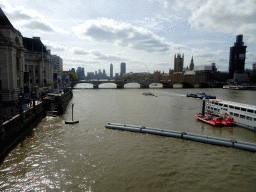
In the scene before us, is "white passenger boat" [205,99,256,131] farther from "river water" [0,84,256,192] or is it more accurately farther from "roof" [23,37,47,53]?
"roof" [23,37,47,53]

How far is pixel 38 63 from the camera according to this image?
7288 centimetres

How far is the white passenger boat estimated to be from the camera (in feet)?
92.6

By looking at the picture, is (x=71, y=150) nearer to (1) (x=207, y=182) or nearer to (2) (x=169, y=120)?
(1) (x=207, y=182)

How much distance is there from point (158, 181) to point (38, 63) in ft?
239

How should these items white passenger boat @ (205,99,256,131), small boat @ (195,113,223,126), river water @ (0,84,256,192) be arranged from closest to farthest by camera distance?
river water @ (0,84,256,192), white passenger boat @ (205,99,256,131), small boat @ (195,113,223,126)

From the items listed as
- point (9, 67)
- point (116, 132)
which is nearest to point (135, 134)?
point (116, 132)

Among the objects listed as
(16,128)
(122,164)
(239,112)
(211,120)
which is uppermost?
(239,112)

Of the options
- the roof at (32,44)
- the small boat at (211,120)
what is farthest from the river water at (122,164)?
the roof at (32,44)

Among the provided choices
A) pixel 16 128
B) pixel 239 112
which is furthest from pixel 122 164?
pixel 239 112

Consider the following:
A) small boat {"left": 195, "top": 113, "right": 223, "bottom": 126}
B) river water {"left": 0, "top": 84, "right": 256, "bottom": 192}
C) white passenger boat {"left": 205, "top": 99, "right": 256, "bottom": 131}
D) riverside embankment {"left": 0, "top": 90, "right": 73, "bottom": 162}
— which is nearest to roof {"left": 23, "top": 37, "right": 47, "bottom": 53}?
riverside embankment {"left": 0, "top": 90, "right": 73, "bottom": 162}

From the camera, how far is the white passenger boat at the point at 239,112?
92.6 feet

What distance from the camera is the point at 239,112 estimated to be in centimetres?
3075

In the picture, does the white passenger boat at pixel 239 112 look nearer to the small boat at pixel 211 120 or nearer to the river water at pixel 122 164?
the small boat at pixel 211 120

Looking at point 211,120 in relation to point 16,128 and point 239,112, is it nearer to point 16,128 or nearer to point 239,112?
point 239,112
